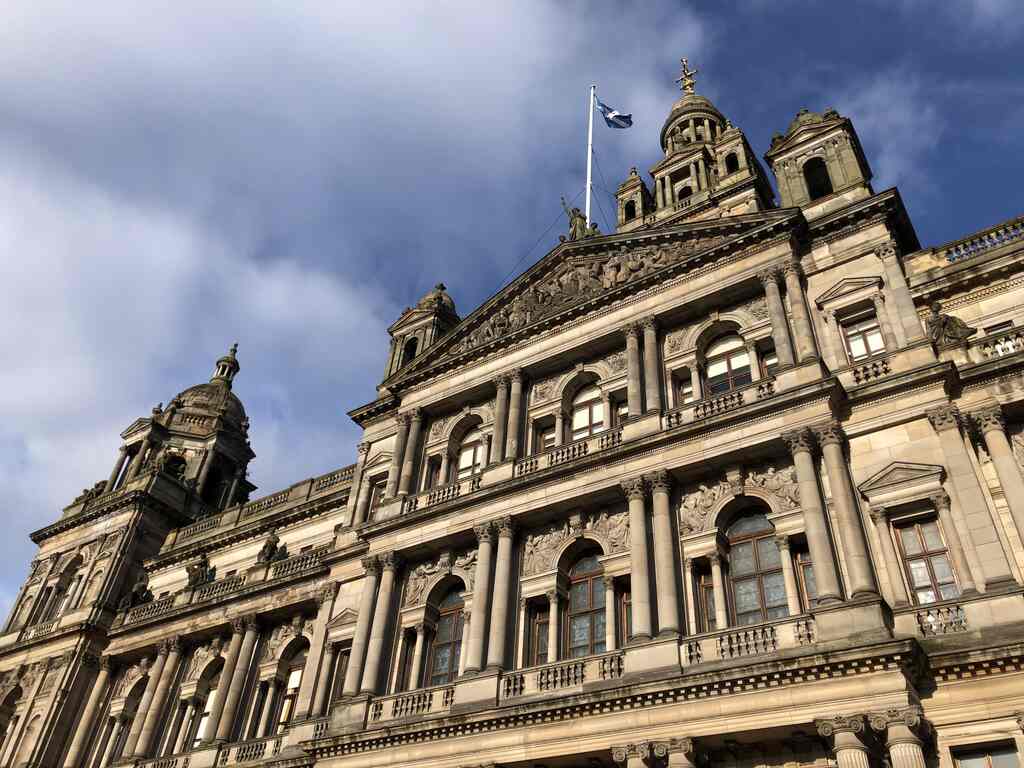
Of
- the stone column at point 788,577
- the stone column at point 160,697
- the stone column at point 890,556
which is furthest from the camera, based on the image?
the stone column at point 160,697

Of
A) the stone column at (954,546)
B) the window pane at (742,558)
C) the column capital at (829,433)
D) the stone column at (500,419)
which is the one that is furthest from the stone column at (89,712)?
the stone column at (954,546)

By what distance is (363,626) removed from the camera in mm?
25750

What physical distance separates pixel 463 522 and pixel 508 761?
24.3 ft

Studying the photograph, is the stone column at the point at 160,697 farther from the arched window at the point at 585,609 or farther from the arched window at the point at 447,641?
the arched window at the point at 585,609

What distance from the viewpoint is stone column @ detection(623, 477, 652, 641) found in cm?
2025

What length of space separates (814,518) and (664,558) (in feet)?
12.0

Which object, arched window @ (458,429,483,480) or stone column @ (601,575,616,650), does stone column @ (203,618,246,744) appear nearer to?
arched window @ (458,429,483,480)

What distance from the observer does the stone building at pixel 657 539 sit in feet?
57.7

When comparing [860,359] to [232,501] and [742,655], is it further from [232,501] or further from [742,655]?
[232,501]

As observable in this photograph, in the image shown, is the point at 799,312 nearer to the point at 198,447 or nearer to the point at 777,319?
the point at 777,319

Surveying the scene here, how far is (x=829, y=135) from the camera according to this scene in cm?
2750

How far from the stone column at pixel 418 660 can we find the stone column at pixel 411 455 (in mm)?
4738

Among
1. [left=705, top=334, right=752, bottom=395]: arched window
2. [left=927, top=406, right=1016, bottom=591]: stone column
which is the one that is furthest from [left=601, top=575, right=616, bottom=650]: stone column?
[left=927, top=406, right=1016, bottom=591]: stone column

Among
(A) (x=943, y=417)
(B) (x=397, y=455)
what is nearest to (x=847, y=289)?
(A) (x=943, y=417)
